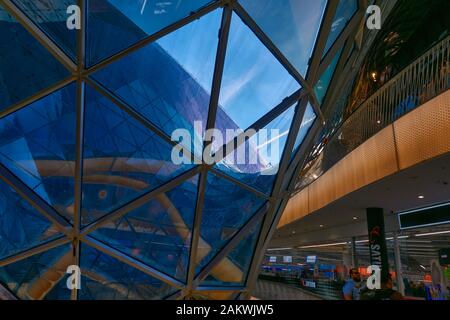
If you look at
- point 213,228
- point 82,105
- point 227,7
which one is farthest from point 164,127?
point 213,228

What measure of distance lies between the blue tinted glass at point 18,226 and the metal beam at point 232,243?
352 centimetres

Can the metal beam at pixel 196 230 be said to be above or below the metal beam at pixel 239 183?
below

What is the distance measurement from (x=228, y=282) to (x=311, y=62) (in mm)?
6150

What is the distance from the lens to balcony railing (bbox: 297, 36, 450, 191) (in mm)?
12812

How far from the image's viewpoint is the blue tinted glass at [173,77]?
19.4 feet

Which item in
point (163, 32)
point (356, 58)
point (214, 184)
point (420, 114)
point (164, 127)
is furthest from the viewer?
point (420, 114)

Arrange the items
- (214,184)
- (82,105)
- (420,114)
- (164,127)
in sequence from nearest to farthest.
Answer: (82,105) → (164,127) → (214,184) → (420,114)

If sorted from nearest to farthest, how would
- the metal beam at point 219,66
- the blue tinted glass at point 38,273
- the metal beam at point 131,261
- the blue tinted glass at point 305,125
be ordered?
the metal beam at point 219,66, the metal beam at point 131,261, the blue tinted glass at point 38,273, the blue tinted glass at point 305,125

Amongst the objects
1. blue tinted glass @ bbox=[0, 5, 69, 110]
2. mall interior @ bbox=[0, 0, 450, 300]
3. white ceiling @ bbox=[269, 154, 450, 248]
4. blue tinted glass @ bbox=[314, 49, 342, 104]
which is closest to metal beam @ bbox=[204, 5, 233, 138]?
mall interior @ bbox=[0, 0, 450, 300]

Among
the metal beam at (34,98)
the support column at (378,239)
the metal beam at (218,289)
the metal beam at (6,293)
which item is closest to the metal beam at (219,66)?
the metal beam at (34,98)

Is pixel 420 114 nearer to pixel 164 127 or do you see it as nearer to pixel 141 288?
pixel 164 127

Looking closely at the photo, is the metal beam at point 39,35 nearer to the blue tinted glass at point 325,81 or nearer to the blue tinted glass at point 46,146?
the blue tinted glass at point 46,146

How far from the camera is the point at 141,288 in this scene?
819 cm

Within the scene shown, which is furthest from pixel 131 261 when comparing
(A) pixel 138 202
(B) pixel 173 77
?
(B) pixel 173 77
